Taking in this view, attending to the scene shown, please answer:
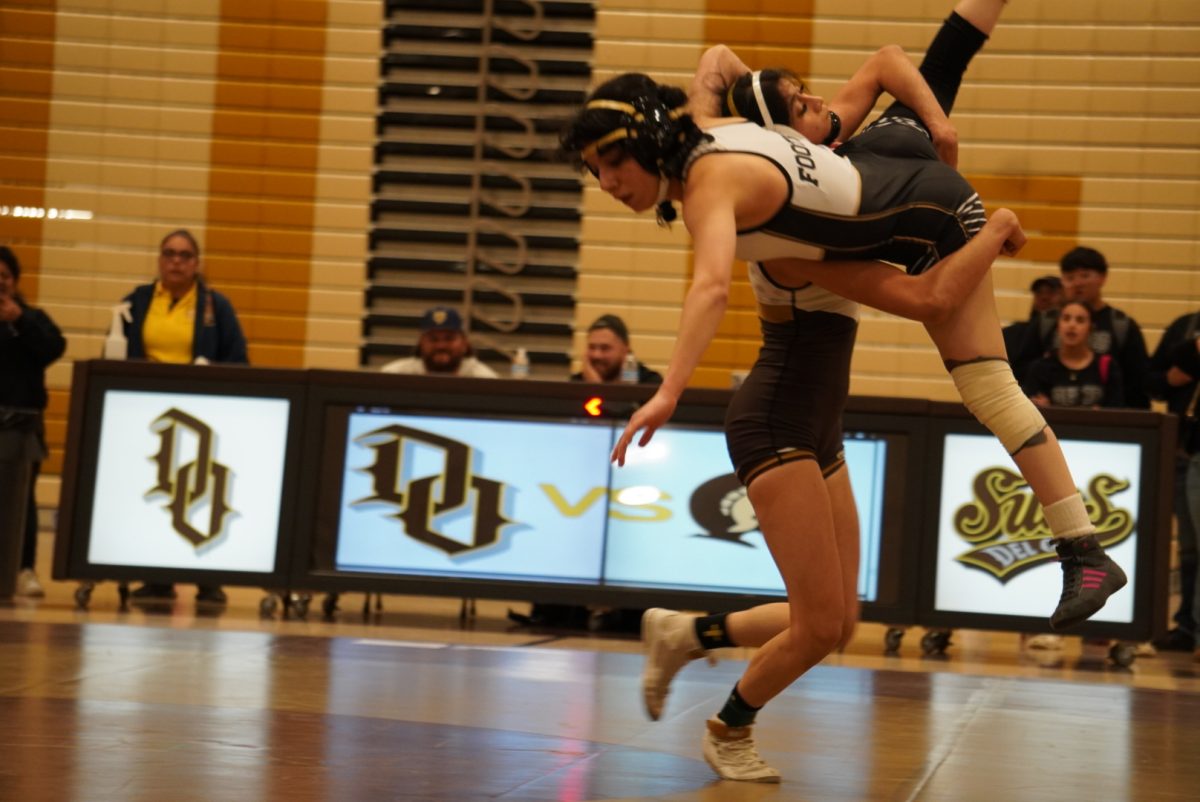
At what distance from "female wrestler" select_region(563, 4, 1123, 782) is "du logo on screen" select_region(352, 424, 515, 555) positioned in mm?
3993

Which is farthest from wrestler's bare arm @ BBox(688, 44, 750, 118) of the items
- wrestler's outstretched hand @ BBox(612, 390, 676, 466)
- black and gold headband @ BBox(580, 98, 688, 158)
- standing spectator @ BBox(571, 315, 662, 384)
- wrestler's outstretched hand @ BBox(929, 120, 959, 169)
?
standing spectator @ BBox(571, 315, 662, 384)

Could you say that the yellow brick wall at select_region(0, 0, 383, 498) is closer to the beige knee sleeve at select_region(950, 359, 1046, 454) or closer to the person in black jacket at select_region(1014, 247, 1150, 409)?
the person in black jacket at select_region(1014, 247, 1150, 409)

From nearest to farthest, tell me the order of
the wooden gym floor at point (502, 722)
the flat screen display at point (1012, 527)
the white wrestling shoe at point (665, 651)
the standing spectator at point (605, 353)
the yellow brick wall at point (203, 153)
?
the wooden gym floor at point (502, 722) → the white wrestling shoe at point (665, 651) → the flat screen display at point (1012, 527) → the standing spectator at point (605, 353) → the yellow brick wall at point (203, 153)

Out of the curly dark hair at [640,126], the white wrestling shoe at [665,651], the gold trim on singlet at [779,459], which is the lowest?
the white wrestling shoe at [665,651]

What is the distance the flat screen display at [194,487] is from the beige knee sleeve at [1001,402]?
501cm

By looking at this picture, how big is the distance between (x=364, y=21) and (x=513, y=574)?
6.55 metres

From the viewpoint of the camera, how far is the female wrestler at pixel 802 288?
381 cm

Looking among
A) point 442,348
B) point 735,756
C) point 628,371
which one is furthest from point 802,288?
point 442,348

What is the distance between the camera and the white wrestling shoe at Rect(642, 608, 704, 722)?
438 centimetres

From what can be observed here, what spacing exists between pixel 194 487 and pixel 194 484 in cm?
2

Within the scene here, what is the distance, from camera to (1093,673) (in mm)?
7543

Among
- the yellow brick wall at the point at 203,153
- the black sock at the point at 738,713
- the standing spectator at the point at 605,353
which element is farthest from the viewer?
the yellow brick wall at the point at 203,153

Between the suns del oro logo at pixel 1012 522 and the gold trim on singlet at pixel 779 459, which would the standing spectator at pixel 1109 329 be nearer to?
the suns del oro logo at pixel 1012 522

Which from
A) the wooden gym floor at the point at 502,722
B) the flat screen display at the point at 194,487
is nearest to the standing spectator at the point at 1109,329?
the wooden gym floor at the point at 502,722
